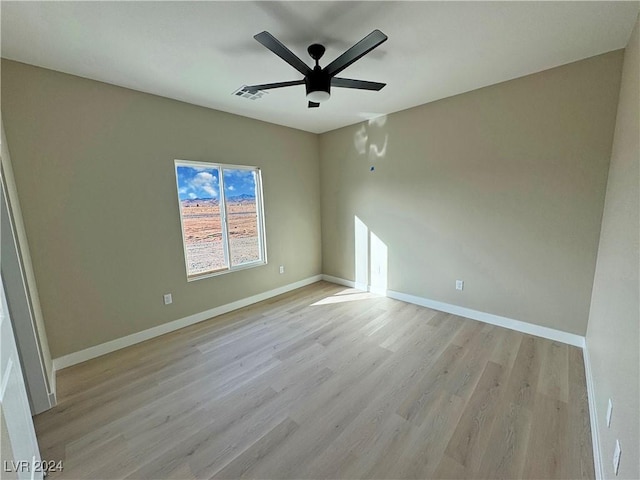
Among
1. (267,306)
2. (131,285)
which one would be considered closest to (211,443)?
(131,285)

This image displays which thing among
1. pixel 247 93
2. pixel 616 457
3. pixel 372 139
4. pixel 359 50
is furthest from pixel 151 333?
pixel 372 139

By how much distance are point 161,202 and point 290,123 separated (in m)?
2.14

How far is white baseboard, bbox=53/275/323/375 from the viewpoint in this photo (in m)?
2.43

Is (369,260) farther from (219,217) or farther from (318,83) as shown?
(318,83)

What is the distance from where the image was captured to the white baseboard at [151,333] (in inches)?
95.8

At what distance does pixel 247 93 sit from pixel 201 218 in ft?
5.18

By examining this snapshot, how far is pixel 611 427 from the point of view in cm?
128

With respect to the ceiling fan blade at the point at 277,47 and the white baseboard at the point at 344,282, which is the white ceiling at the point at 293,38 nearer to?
the ceiling fan blade at the point at 277,47

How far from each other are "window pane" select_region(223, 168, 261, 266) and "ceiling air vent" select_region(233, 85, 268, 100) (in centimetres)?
99

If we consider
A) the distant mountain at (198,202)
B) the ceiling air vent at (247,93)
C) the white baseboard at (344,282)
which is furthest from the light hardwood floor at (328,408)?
the ceiling air vent at (247,93)

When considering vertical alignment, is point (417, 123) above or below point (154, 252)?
above

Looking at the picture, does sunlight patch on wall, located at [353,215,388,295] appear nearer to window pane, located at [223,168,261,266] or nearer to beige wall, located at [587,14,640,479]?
window pane, located at [223,168,261,266]

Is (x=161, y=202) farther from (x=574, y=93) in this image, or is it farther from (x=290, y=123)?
(x=574, y=93)

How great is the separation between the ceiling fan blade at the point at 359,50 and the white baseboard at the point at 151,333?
302cm
